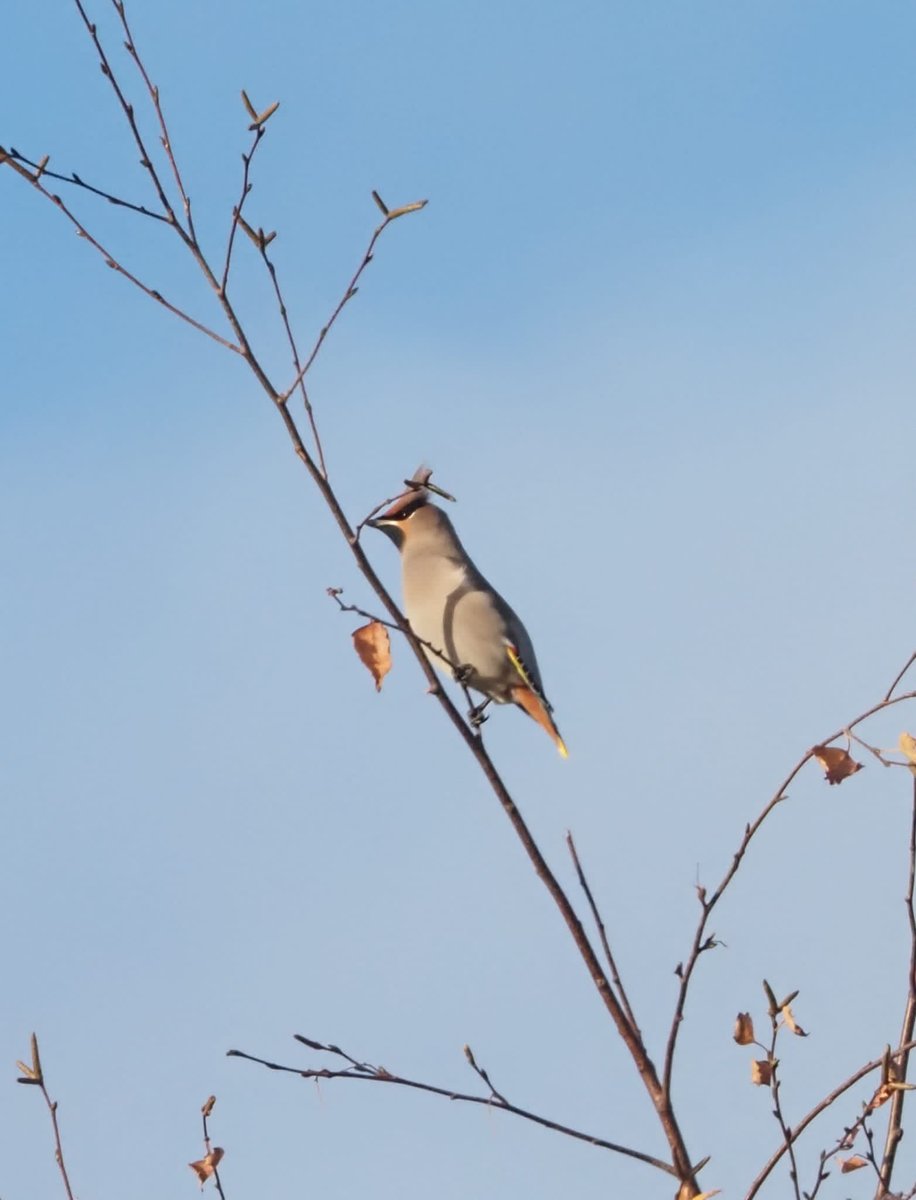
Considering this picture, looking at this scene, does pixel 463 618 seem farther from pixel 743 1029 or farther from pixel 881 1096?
pixel 881 1096

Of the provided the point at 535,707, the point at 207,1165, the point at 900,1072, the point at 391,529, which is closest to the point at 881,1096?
the point at 900,1072

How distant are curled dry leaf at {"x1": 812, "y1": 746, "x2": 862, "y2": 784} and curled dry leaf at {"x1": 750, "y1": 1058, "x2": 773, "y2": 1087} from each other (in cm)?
45

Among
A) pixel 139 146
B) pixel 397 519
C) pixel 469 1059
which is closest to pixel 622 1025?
pixel 469 1059

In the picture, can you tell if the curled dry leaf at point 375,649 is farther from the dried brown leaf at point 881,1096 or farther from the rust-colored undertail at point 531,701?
the rust-colored undertail at point 531,701

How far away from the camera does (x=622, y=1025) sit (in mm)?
2309

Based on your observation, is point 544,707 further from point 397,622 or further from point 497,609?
point 397,622

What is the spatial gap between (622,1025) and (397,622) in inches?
24.7

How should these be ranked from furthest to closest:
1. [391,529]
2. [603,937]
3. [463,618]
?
[391,529] < [463,618] < [603,937]

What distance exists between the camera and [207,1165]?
2.76 metres

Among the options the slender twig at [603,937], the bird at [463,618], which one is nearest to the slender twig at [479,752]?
the slender twig at [603,937]

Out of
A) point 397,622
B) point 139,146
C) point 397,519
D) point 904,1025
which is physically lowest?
point 904,1025

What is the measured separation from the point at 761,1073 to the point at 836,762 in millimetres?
484

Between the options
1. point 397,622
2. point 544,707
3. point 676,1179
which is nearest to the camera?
point 676,1179

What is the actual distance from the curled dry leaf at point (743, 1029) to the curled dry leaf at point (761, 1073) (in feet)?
0.18
